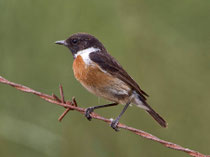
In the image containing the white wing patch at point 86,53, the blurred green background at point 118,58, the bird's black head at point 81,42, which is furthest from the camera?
the bird's black head at point 81,42

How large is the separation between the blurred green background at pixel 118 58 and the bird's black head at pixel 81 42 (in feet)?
0.65

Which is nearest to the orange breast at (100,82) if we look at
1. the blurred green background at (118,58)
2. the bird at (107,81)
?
the bird at (107,81)

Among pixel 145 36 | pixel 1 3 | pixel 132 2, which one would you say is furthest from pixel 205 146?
pixel 1 3

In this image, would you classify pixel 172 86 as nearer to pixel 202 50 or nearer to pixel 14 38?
pixel 202 50

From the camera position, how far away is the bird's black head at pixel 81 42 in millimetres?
4570

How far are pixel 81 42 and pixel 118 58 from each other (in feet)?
1.99

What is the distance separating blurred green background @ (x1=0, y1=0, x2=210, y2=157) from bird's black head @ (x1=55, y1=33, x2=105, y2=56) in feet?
0.65

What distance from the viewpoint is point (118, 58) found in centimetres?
502

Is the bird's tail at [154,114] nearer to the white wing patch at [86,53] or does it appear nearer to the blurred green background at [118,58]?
the blurred green background at [118,58]

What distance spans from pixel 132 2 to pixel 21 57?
1.50m

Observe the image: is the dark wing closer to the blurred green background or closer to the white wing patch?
the white wing patch

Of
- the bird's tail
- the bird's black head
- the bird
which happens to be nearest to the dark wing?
the bird

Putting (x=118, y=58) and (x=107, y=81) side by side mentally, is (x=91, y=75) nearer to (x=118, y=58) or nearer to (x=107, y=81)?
(x=107, y=81)

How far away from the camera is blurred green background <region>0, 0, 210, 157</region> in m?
4.38
